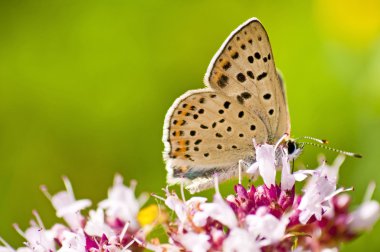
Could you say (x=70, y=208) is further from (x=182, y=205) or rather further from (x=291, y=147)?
(x=291, y=147)

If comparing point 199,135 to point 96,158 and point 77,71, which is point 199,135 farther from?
point 77,71

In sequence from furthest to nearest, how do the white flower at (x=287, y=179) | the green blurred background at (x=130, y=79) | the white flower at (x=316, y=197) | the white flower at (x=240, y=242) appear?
1. the green blurred background at (x=130, y=79)
2. the white flower at (x=287, y=179)
3. the white flower at (x=316, y=197)
4. the white flower at (x=240, y=242)

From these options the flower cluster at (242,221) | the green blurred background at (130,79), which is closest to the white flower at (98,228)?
the flower cluster at (242,221)

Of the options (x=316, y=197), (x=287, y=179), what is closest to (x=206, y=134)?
(x=287, y=179)

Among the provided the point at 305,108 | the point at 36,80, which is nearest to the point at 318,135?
the point at 305,108

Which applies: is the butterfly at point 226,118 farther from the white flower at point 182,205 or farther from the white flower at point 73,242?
the white flower at point 73,242

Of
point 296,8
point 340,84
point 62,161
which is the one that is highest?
point 296,8

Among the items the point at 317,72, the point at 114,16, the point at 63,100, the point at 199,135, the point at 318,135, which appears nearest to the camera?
the point at 199,135
